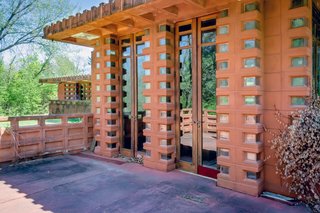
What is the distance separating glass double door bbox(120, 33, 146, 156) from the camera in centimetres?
557

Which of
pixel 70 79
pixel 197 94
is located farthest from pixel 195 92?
A: pixel 70 79

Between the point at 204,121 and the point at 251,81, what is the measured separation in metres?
1.24

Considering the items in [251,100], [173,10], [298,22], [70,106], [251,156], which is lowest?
[251,156]

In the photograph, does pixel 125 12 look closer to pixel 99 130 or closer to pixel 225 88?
pixel 225 88

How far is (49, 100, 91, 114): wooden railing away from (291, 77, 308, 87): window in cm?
906

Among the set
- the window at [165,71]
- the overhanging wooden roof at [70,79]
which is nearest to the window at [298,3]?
the window at [165,71]

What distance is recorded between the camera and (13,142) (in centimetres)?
516

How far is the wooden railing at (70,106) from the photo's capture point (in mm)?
11327

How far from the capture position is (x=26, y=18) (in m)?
11.3

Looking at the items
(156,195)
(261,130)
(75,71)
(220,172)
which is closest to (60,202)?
(156,195)

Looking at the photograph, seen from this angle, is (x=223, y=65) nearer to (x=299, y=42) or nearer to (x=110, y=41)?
(x=299, y=42)

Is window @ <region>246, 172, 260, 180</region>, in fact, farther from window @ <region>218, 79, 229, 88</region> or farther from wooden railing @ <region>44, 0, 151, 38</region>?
wooden railing @ <region>44, 0, 151, 38</region>

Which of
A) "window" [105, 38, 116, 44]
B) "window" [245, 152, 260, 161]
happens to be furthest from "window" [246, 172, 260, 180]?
"window" [105, 38, 116, 44]

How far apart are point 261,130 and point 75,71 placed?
33659 mm
